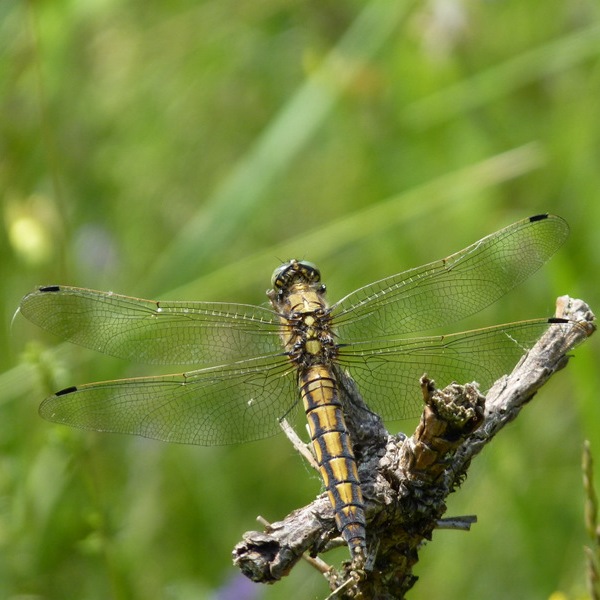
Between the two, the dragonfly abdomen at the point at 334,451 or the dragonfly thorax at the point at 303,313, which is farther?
the dragonfly thorax at the point at 303,313

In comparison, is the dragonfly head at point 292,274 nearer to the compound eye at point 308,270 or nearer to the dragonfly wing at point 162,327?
the compound eye at point 308,270

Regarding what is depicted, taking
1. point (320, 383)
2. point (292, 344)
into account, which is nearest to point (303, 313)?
point (292, 344)

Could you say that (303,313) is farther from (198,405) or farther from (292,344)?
(198,405)

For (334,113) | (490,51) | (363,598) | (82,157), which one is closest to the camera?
(363,598)

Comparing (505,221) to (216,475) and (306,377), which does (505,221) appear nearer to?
(216,475)

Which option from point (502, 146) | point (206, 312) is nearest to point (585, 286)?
point (502, 146)

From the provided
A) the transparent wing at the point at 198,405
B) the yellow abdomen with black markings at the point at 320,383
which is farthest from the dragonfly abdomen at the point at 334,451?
the transparent wing at the point at 198,405
